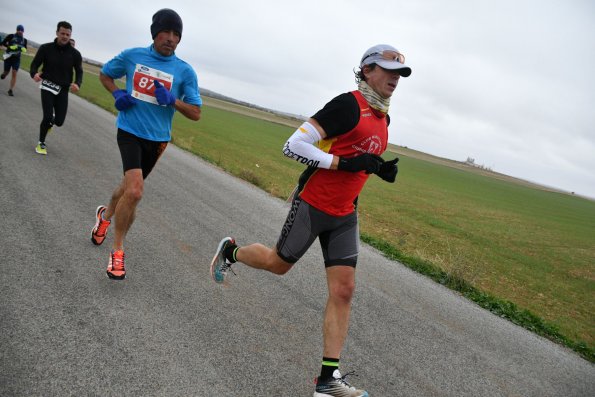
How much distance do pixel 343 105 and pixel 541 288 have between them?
9165 mm

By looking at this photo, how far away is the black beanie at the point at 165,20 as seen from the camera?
12.7 feet

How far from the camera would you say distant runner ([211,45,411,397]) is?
2754 mm

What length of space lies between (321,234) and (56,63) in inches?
317

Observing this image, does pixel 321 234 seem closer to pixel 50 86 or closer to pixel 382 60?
pixel 382 60

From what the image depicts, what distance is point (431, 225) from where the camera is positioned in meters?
15.9

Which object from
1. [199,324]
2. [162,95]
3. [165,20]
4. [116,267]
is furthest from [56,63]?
[199,324]

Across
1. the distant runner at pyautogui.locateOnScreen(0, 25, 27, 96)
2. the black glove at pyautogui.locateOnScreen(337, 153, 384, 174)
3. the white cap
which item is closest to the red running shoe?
the black glove at pyautogui.locateOnScreen(337, 153, 384, 174)

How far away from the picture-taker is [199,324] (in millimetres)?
3330

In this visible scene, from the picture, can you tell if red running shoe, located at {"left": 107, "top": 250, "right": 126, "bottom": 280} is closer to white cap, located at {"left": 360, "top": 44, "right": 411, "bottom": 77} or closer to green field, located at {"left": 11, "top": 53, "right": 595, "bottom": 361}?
white cap, located at {"left": 360, "top": 44, "right": 411, "bottom": 77}

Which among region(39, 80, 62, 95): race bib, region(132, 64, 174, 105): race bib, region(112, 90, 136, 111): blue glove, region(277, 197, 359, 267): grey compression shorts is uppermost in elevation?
region(132, 64, 174, 105): race bib

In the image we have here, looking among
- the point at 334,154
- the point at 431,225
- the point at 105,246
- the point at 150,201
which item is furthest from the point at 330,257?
the point at 431,225

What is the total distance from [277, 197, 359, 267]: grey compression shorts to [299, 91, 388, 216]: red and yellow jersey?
0.07 meters

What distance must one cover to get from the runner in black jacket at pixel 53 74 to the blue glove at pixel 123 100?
5.20 meters

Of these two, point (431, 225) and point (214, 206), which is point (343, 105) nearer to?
point (214, 206)
